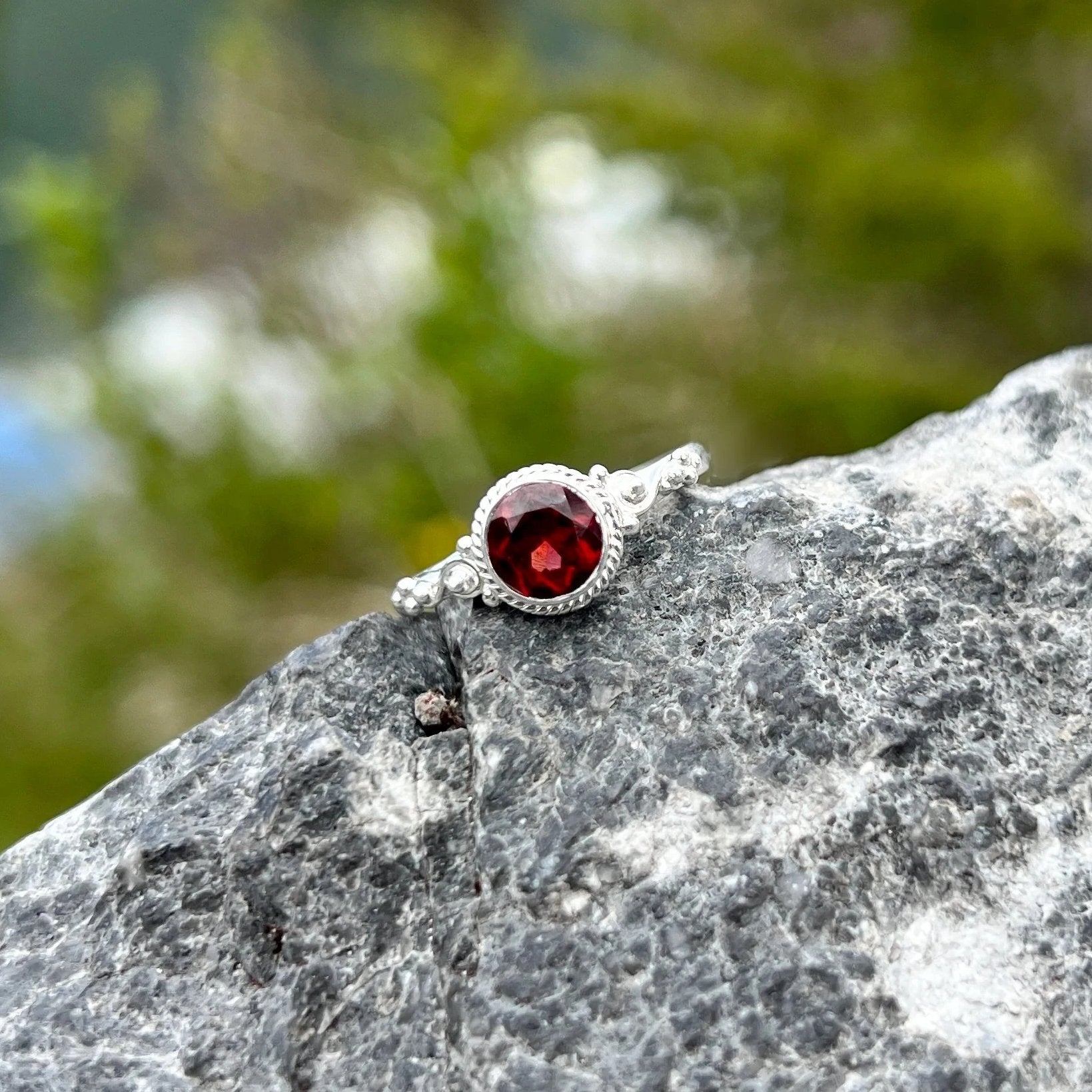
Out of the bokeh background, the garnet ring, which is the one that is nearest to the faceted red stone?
the garnet ring

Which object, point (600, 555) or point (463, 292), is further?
point (463, 292)

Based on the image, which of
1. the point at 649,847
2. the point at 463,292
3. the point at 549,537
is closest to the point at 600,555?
the point at 549,537

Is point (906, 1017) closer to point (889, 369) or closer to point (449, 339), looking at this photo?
point (449, 339)

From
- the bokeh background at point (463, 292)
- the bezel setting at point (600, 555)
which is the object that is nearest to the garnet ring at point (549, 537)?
the bezel setting at point (600, 555)

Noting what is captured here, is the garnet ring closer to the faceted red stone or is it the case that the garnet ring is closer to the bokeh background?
the faceted red stone

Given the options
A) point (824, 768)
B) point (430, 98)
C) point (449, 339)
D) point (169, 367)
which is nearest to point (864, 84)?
point (430, 98)

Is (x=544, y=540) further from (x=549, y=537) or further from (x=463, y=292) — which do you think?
(x=463, y=292)

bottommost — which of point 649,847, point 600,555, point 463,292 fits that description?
point 649,847

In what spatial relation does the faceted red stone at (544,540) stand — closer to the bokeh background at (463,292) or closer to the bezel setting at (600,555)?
the bezel setting at (600,555)
